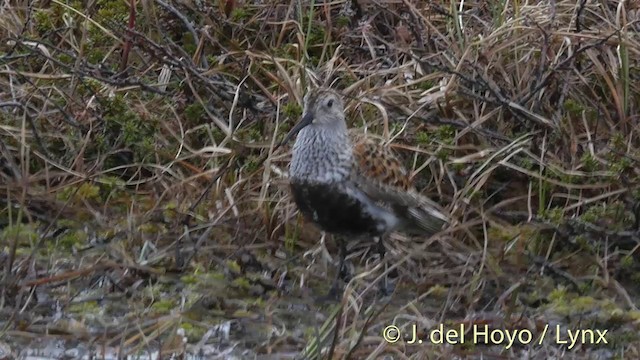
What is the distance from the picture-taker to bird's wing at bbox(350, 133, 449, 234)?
18.7 ft

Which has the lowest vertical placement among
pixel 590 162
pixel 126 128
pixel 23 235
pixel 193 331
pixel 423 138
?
pixel 23 235

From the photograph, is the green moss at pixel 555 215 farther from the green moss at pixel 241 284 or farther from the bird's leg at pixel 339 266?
the green moss at pixel 241 284

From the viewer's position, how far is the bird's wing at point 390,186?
571 cm

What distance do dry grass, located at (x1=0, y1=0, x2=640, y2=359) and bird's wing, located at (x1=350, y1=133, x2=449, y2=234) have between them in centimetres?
9

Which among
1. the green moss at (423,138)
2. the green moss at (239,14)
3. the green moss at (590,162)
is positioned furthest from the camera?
the green moss at (239,14)

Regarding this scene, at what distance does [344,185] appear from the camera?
566 cm

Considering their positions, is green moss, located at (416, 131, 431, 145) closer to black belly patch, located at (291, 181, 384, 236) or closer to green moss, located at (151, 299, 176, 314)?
black belly patch, located at (291, 181, 384, 236)

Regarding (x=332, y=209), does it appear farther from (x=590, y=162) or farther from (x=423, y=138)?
(x=590, y=162)

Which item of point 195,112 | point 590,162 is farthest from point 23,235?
point 590,162

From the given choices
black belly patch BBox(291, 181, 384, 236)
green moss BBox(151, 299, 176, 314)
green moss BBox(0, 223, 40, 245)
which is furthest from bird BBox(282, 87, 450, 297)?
green moss BBox(0, 223, 40, 245)

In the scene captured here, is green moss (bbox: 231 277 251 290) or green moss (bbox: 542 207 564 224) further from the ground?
green moss (bbox: 542 207 564 224)

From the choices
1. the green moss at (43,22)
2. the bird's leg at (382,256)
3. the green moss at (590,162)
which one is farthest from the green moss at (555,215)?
the green moss at (43,22)

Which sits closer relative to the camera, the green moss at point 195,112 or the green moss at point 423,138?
the green moss at point 423,138

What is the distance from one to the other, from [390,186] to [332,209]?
1.08 feet
